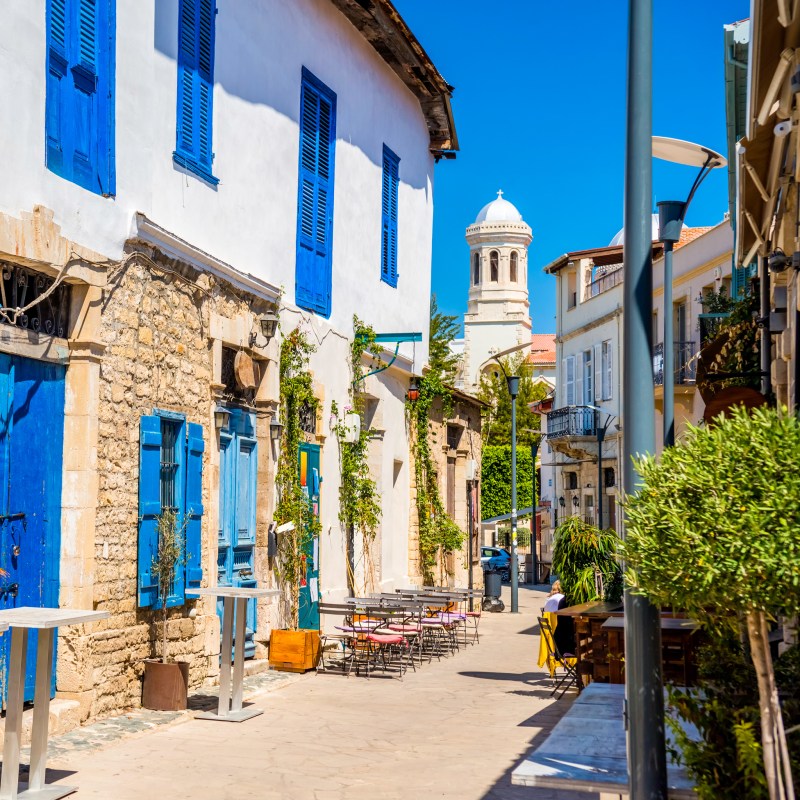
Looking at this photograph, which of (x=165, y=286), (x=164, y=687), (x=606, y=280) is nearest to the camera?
(x=164, y=687)

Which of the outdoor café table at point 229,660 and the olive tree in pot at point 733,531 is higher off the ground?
the olive tree in pot at point 733,531

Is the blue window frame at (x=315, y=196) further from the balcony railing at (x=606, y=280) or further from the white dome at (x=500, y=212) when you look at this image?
the white dome at (x=500, y=212)

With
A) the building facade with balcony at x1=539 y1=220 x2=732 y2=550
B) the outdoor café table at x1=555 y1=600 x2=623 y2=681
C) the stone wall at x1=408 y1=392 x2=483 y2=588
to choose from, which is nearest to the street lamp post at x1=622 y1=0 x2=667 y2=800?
the outdoor café table at x1=555 y1=600 x2=623 y2=681

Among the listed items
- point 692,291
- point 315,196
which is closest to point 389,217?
point 315,196

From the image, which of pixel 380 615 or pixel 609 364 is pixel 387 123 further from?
pixel 609 364

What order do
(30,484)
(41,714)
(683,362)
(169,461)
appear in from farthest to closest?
(683,362), (169,461), (30,484), (41,714)

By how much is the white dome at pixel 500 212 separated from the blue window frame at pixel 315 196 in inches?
2463

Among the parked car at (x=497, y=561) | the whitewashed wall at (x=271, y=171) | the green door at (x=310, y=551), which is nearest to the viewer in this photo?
the whitewashed wall at (x=271, y=171)

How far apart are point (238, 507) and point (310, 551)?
2.00 m

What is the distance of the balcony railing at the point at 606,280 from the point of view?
37.4m

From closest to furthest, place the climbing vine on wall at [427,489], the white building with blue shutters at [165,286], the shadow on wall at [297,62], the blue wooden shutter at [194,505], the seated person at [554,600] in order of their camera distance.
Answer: the white building with blue shutters at [165,286] → the blue wooden shutter at [194,505] → the shadow on wall at [297,62] → the seated person at [554,600] → the climbing vine on wall at [427,489]

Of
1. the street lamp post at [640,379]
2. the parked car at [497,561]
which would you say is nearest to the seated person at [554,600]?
the street lamp post at [640,379]

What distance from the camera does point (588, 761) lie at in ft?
17.6

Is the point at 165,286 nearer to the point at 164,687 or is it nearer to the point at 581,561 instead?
the point at 164,687
